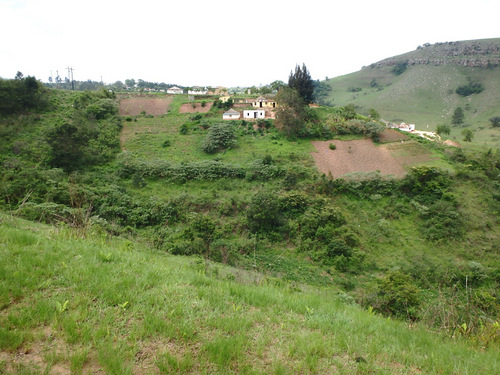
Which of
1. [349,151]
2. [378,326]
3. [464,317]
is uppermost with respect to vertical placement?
[349,151]

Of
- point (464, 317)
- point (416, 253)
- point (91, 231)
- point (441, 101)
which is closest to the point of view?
point (464, 317)

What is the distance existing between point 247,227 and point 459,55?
357ft

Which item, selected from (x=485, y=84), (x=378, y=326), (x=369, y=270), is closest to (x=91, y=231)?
(x=378, y=326)

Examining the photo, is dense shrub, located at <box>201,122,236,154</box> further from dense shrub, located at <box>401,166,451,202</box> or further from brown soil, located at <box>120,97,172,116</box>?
dense shrub, located at <box>401,166,451,202</box>

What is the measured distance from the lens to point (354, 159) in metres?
20.7

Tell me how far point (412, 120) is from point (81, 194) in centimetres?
6437

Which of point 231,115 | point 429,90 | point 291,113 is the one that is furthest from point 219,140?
point 429,90

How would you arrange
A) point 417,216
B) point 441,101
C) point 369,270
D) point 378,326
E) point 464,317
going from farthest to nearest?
point 441,101 → point 417,216 → point 369,270 → point 464,317 → point 378,326

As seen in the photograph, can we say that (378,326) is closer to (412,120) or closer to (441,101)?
(412,120)

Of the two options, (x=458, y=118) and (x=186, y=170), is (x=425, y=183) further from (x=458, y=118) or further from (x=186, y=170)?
(x=458, y=118)

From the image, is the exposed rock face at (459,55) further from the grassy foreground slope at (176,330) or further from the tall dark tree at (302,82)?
the grassy foreground slope at (176,330)

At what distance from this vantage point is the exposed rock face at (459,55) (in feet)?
250

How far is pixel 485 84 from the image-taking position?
66.2 meters

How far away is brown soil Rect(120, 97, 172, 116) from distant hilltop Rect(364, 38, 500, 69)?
304ft
